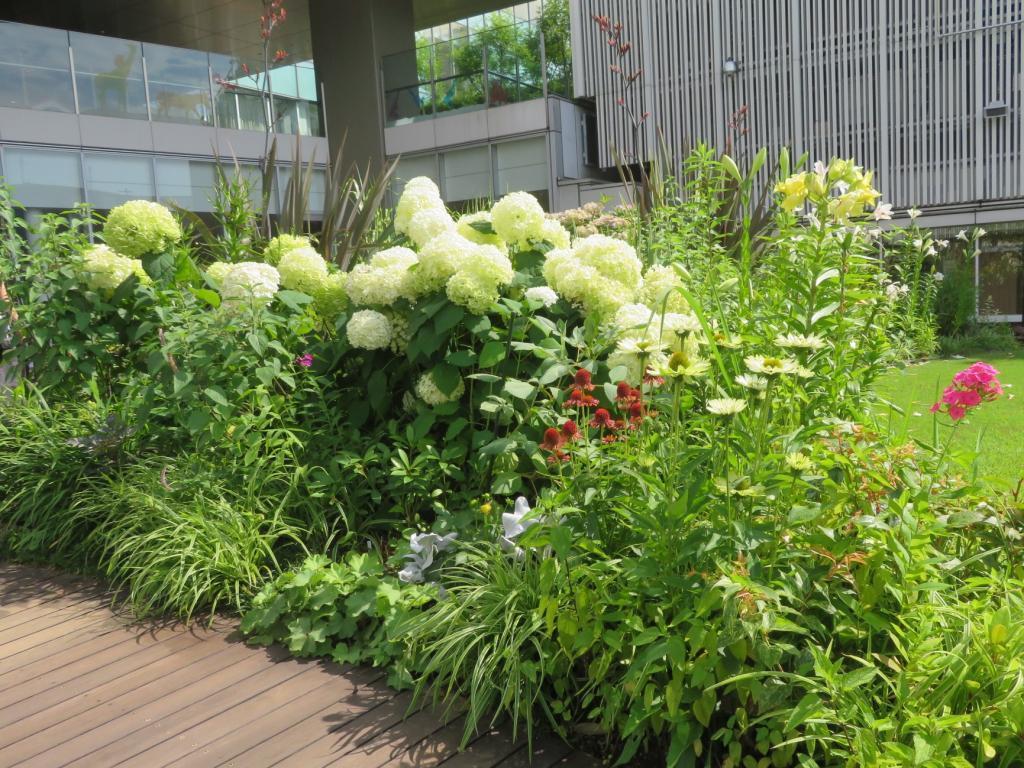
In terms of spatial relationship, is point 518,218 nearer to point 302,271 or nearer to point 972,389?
point 302,271

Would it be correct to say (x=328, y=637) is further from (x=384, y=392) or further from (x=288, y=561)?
(x=384, y=392)

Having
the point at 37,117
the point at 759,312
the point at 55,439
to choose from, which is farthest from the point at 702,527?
the point at 37,117

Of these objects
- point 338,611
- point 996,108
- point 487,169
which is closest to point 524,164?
point 487,169

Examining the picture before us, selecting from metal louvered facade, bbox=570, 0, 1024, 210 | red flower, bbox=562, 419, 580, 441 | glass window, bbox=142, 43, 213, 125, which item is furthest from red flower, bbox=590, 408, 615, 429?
glass window, bbox=142, 43, 213, 125

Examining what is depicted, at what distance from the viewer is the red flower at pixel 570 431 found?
211 centimetres

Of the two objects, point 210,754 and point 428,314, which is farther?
point 428,314

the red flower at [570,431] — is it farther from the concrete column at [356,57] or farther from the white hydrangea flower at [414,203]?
the concrete column at [356,57]

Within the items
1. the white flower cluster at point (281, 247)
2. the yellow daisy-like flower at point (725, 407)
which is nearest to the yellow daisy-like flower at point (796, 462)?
the yellow daisy-like flower at point (725, 407)

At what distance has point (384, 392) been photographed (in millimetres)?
3170

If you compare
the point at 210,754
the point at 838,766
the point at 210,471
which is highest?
the point at 210,471

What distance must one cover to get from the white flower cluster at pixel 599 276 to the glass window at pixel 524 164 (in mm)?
12015

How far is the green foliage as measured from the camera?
7.87 feet

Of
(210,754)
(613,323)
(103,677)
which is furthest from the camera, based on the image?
(613,323)

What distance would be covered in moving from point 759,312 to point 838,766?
1.39 metres
